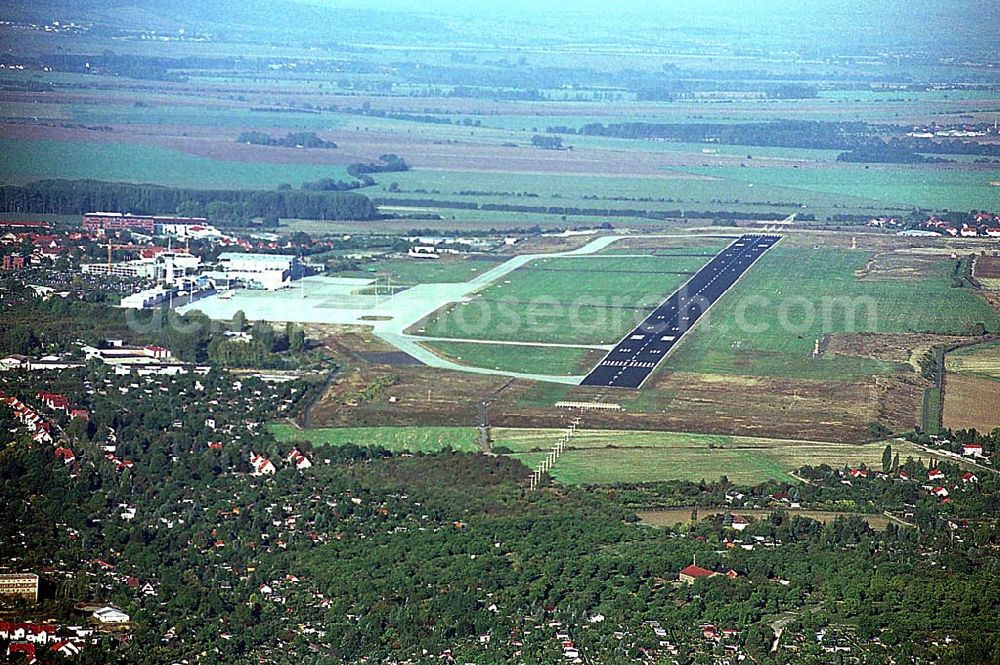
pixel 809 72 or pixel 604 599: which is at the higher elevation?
pixel 809 72

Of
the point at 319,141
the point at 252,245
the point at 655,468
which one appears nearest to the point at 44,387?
the point at 655,468

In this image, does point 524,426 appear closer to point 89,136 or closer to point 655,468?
point 655,468

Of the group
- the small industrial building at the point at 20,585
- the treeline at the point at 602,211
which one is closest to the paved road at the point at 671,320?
the treeline at the point at 602,211

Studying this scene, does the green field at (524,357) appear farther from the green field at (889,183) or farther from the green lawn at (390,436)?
the green field at (889,183)

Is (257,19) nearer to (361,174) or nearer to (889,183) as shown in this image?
(361,174)

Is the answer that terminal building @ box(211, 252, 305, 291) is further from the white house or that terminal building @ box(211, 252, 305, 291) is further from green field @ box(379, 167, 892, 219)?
the white house

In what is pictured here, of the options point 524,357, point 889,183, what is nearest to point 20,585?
point 524,357

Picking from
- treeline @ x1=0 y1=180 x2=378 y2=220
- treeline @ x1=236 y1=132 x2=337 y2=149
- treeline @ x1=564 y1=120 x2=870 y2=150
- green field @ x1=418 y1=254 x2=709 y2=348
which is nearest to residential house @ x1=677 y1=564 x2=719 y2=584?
green field @ x1=418 y1=254 x2=709 y2=348
